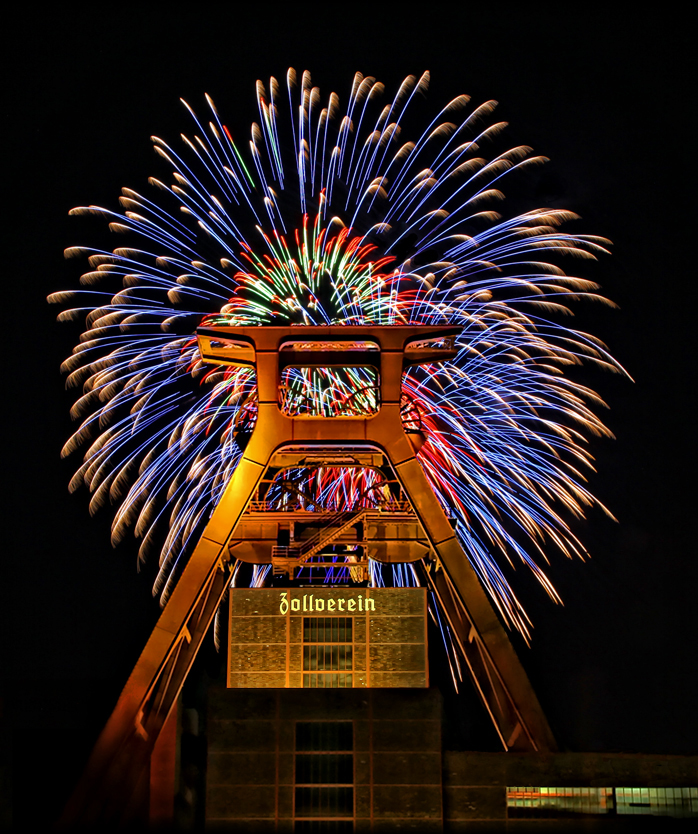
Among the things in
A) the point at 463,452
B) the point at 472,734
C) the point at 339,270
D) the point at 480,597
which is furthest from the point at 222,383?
the point at 472,734

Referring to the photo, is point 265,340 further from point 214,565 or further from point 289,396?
point 214,565

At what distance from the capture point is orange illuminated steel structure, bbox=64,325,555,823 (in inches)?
1197

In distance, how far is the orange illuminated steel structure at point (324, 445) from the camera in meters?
30.4

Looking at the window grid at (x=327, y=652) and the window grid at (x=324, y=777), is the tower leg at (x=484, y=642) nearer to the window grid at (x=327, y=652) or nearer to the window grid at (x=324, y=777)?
the window grid at (x=327, y=652)

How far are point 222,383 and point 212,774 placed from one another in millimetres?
13746

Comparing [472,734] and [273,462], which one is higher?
[273,462]

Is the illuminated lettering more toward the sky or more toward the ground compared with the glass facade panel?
more toward the sky

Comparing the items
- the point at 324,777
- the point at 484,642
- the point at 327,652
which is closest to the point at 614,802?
the point at 484,642

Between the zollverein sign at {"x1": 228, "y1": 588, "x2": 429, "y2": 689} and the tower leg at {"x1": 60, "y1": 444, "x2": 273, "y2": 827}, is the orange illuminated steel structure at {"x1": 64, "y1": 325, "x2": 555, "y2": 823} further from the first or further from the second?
the zollverein sign at {"x1": 228, "y1": 588, "x2": 429, "y2": 689}

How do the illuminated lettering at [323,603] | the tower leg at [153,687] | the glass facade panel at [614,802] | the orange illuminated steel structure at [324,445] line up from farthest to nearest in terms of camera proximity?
1. the illuminated lettering at [323,603]
2. the orange illuminated steel structure at [324,445]
3. the tower leg at [153,687]
4. the glass facade panel at [614,802]

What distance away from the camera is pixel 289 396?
33.4m

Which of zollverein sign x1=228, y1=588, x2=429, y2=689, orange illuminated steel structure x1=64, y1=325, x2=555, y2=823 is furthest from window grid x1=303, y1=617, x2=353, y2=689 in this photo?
orange illuminated steel structure x1=64, y1=325, x2=555, y2=823

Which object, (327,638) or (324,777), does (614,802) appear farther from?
(327,638)

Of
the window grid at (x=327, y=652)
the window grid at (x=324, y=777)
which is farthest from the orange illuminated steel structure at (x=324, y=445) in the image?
the window grid at (x=324, y=777)
